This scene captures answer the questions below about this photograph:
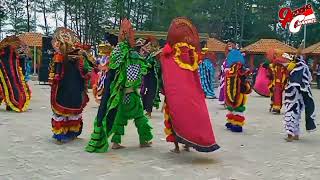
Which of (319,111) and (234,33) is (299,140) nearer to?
(319,111)

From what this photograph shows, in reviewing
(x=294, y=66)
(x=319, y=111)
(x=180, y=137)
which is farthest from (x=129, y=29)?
(x=319, y=111)

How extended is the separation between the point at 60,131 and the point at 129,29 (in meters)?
2.00

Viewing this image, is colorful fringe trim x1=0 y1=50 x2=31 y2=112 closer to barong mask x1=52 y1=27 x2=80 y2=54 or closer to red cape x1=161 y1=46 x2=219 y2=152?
barong mask x1=52 y1=27 x2=80 y2=54

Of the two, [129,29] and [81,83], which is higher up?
[129,29]

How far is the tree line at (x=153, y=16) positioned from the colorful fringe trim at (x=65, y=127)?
25419mm

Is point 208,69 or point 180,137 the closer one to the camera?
point 180,137

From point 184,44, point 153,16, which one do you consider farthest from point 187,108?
point 153,16

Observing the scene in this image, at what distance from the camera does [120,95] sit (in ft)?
A: 25.1

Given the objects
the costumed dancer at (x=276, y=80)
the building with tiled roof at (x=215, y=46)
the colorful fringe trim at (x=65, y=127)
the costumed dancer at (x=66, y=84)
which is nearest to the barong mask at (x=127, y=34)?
the costumed dancer at (x=66, y=84)

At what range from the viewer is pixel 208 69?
57.8ft

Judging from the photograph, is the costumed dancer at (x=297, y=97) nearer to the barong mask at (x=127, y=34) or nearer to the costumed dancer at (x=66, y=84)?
the barong mask at (x=127, y=34)

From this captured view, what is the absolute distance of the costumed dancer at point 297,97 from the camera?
908cm

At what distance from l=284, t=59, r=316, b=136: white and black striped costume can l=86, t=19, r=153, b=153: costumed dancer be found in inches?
114

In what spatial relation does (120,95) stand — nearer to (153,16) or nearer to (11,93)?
(11,93)
